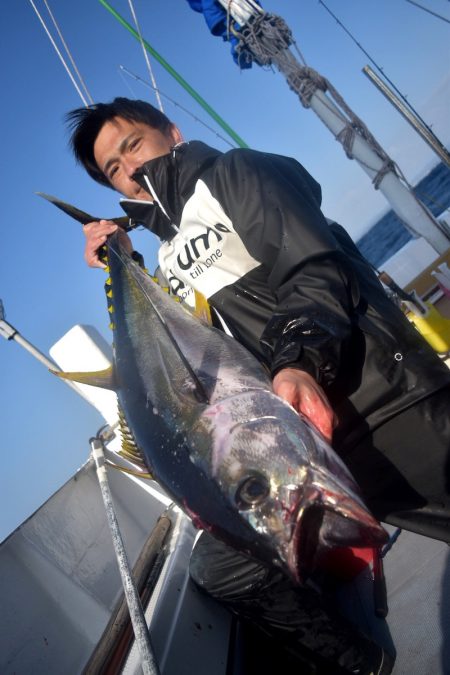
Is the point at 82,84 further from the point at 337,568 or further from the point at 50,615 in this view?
the point at 337,568

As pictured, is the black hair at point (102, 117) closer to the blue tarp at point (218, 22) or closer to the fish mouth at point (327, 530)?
the fish mouth at point (327, 530)

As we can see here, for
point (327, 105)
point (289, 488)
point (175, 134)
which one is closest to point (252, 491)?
point (289, 488)

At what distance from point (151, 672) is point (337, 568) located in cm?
196

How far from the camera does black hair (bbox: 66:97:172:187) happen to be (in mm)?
2557

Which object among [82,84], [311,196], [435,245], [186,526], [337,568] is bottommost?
[435,245]

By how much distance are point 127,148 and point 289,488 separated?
2360 mm

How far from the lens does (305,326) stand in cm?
128

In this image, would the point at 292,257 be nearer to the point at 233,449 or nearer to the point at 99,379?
the point at 233,449

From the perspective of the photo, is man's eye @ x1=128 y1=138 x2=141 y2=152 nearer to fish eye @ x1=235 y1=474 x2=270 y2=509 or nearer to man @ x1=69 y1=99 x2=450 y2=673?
man @ x1=69 y1=99 x2=450 y2=673

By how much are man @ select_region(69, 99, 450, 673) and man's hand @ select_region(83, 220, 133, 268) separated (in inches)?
0.4

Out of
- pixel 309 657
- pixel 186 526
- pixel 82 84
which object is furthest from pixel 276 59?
pixel 309 657

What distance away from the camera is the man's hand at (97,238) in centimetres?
227

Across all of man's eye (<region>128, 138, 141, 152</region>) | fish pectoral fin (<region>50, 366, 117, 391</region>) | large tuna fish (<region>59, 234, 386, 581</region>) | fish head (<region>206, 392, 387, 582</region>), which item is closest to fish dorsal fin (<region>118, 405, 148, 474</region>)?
large tuna fish (<region>59, 234, 386, 581</region>)

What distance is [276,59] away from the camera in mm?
10328
